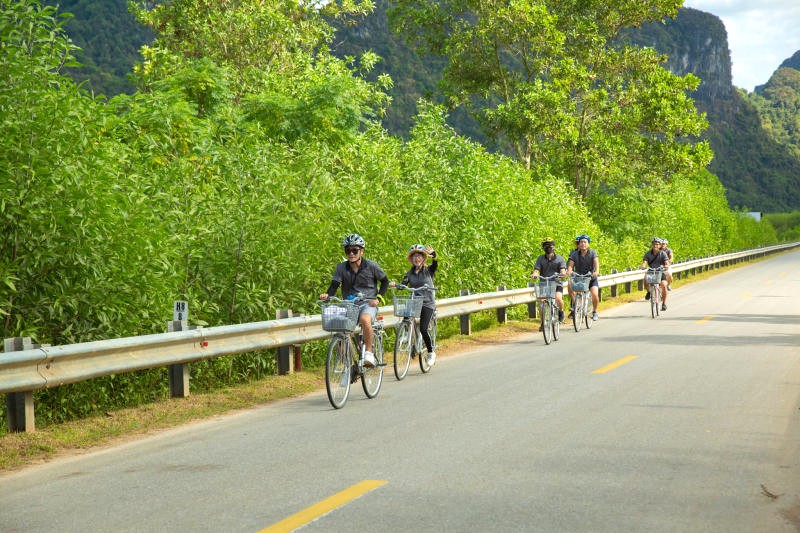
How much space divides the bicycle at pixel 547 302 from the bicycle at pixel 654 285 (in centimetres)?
600

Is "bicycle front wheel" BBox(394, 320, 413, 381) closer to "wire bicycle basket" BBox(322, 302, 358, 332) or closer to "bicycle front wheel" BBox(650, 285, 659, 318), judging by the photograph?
"wire bicycle basket" BBox(322, 302, 358, 332)

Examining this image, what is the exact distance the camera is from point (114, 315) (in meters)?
10.1

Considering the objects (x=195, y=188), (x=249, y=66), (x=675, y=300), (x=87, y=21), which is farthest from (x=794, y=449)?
(x=87, y=21)

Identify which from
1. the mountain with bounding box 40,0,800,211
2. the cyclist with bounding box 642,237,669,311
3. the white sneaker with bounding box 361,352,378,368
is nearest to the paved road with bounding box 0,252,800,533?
the white sneaker with bounding box 361,352,378,368

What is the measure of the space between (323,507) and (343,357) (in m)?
4.47

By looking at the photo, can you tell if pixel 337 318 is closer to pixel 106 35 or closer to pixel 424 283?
pixel 424 283

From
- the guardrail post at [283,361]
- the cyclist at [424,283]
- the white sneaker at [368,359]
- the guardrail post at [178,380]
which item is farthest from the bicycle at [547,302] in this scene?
the guardrail post at [178,380]

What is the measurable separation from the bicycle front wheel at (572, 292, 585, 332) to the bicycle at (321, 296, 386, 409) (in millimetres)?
9409

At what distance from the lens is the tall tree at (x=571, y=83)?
36.1 m

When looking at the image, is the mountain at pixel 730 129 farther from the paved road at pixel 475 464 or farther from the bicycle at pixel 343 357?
the bicycle at pixel 343 357

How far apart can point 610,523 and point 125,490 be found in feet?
10.9

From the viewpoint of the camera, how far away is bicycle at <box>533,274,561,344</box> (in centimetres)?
1705

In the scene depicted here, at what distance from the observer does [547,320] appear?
56.2ft

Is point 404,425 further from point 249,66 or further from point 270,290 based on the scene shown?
point 249,66
